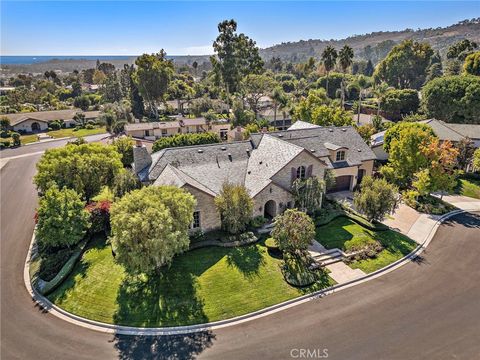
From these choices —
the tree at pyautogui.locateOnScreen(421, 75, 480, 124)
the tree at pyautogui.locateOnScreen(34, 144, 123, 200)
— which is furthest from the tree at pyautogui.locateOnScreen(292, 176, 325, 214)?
the tree at pyautogui.locateOnScreen(421, 75, 480, 124)

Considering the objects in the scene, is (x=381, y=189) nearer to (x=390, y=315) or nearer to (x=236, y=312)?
(x=390, y=315)

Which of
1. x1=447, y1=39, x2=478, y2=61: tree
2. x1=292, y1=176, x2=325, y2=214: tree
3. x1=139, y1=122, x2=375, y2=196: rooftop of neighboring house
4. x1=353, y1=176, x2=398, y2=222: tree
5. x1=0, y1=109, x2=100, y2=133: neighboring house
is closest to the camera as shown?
x1=353, y1=176, x2=398, y2=222: tree

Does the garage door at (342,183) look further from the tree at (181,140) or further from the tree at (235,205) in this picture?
the tree at (181,140)

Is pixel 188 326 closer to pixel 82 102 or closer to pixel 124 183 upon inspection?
pixel 124 183

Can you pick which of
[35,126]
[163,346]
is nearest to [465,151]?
[163,346]

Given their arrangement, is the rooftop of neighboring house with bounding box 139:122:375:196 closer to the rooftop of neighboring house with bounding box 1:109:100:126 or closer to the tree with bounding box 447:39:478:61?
the rooftop of neighboring house with bounding box 1:109:100:126
